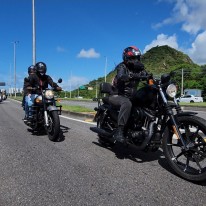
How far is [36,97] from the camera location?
25.5 ft

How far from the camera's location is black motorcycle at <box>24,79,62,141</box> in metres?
6.97

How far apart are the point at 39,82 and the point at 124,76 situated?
11.8 ft

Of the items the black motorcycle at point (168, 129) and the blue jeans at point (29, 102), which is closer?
the black motorcycle at point (168, 129)

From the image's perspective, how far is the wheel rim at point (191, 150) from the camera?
4.03 metres

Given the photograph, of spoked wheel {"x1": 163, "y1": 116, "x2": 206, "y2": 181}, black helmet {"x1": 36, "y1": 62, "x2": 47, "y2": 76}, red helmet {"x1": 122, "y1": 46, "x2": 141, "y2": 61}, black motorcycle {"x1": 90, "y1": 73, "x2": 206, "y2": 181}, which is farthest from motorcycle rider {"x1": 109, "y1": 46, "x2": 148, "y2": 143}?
black helmet {"x1": 36, "y1": 62, "x2": 47, "y2": 76}

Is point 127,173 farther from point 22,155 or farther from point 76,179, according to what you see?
point 22,155

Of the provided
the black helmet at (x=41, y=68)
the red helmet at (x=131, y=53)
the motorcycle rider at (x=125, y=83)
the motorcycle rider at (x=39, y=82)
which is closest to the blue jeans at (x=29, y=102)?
the motorcycle rider at (x=39, y=82)

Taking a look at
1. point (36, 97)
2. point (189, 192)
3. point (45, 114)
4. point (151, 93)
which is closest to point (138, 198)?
point (189, 192)

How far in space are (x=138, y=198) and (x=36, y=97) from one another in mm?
4883

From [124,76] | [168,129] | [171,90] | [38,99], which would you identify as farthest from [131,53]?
[38,99]

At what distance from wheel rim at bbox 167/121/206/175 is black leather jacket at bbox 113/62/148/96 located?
3.94ft

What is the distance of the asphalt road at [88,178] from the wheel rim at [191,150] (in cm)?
18

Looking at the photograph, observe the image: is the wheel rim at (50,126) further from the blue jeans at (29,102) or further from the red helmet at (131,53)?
the red helmet at (131,53)

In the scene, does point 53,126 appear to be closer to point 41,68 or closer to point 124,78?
point 41,68
